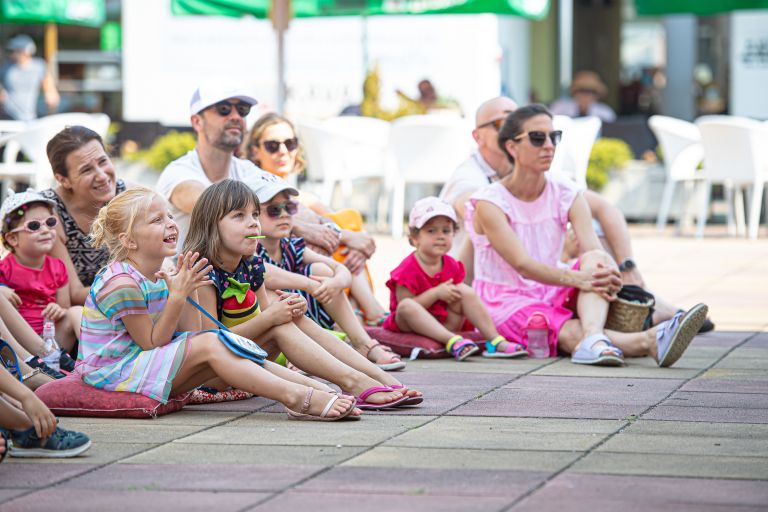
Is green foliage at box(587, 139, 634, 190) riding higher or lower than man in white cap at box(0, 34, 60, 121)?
lower

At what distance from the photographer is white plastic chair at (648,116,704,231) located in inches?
540

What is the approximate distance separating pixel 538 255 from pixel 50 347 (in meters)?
2.47

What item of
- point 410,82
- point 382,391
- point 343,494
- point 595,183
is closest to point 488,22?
point 410,82

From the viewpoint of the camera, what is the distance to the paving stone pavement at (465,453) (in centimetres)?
367

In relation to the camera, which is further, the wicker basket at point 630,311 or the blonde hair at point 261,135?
the blonde hair at point 261,135

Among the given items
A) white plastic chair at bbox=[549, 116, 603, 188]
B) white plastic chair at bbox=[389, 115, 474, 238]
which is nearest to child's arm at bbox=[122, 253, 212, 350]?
white plastic chair at bbox=[389, 115, 474, 238]

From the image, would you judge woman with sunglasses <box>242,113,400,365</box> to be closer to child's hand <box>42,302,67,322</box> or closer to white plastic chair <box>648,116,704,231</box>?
child's hand <box>42,302,67,322</box>

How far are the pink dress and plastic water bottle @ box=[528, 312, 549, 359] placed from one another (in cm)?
4

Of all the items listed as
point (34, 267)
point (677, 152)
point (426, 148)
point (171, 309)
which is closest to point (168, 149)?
point (426, 148)

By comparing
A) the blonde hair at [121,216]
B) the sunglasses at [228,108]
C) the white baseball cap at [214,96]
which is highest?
the white baseball cap at [214,96]

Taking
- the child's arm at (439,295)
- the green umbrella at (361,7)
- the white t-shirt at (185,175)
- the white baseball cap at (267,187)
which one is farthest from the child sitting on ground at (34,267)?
the green umbrella at (361,7)

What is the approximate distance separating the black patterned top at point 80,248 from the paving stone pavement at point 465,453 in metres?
1.47

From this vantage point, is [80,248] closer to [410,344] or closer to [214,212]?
[214,212]

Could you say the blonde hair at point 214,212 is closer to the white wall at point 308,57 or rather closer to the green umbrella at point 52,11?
the green umbrella at point 52,11
